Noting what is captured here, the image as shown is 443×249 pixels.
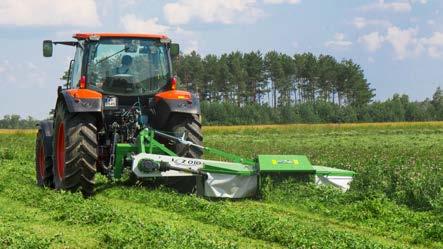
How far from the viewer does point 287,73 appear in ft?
276

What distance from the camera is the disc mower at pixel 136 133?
32.1 ft

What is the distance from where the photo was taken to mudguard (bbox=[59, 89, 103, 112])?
32.6ft

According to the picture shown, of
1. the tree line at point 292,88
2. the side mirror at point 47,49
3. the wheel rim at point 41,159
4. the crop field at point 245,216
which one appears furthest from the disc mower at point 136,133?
the tree line at point 292,88

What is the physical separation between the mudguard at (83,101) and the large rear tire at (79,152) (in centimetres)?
20

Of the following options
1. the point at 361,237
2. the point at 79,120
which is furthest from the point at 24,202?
the point at 361,237

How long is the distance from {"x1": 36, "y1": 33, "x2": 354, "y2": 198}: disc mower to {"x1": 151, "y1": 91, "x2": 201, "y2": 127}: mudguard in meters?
0.02

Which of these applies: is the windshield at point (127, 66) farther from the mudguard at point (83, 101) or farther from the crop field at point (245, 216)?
the crop field at point (245, 216)

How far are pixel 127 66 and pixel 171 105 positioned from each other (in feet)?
3.87

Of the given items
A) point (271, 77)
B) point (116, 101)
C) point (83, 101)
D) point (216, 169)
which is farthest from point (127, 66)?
point (271, 77)

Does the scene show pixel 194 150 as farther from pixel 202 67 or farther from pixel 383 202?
pixel 202 67

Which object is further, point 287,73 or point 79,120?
point 287,73

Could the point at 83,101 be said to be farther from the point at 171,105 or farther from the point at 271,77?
the point at 271,77

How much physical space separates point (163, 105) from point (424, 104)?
253 feet

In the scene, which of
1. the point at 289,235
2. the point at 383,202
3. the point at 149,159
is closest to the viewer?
the point at 289,235
